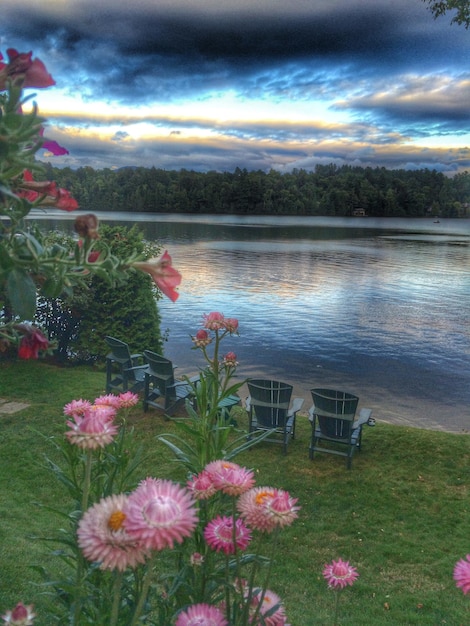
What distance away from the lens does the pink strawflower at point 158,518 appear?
691 millimetres

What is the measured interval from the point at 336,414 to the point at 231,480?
6.06m

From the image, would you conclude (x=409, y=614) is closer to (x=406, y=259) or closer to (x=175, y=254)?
(x=175, y=254)

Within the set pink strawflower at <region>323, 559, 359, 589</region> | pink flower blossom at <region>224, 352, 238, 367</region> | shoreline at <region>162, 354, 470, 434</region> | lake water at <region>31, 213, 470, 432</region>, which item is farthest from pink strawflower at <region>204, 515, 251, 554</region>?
lake water at <region>31, 213, 470, 432</region>

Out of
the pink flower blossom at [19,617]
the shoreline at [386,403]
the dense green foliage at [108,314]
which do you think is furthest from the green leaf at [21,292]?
the dense green foliage at [108,314]

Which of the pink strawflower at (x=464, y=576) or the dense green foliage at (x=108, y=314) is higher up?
the pink strawflower at (x=464, y=576)

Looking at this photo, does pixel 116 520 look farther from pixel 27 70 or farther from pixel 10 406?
pixel 10 406

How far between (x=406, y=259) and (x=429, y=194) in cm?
9781

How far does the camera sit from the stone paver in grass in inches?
335

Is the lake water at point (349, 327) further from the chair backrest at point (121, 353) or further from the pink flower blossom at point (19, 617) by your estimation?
the pink flower blossom at point (19, 617)

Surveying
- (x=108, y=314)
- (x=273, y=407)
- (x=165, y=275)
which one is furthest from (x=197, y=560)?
(x=108, y=314)

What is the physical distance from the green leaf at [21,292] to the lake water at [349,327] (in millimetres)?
10455

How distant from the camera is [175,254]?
49.7 meters

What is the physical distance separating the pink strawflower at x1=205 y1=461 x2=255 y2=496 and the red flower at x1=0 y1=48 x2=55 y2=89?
73 centimetres

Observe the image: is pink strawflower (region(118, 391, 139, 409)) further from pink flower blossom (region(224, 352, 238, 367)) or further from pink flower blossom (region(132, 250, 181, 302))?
pink flower blossom (region(132, 250, 181, 302))
